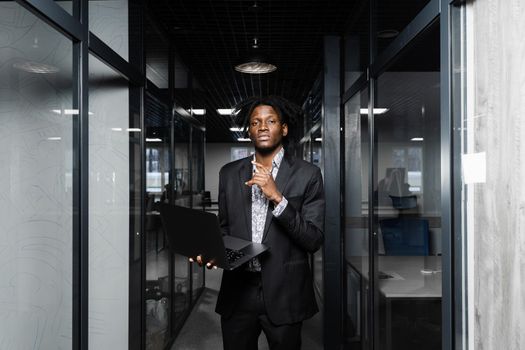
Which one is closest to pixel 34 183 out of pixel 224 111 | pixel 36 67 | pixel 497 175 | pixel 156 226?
pixel 36 67

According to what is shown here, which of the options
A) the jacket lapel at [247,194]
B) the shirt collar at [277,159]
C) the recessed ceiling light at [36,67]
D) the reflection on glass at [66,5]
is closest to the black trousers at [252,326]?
the jacket lapel at [247,194]

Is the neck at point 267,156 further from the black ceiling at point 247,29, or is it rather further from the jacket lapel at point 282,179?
the black ceiling at point 247,29

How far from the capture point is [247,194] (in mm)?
1771

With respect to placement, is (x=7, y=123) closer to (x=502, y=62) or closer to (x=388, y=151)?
(x=502, y=62)

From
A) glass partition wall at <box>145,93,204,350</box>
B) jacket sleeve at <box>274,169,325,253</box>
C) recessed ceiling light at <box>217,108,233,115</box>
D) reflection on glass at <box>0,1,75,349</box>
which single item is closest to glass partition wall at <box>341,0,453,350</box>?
jacket sleeve at <box>274,169,325,253</box>

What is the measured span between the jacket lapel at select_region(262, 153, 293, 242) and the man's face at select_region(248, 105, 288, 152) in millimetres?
84

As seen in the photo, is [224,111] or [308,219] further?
[224,111]

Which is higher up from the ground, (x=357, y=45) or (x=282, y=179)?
(x=357, y=45)

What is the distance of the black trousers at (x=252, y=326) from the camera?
5.57 ft

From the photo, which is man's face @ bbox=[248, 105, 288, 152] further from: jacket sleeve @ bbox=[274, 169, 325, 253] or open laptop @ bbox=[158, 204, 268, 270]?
open laptop @ bbox=[158, 204, 268, 270]

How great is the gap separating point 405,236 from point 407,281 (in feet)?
0.61

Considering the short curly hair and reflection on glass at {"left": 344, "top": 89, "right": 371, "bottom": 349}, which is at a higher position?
the short curly hair

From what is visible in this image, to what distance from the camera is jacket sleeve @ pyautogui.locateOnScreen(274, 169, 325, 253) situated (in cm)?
160

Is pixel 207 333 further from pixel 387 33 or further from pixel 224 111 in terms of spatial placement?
pixel 224 111
